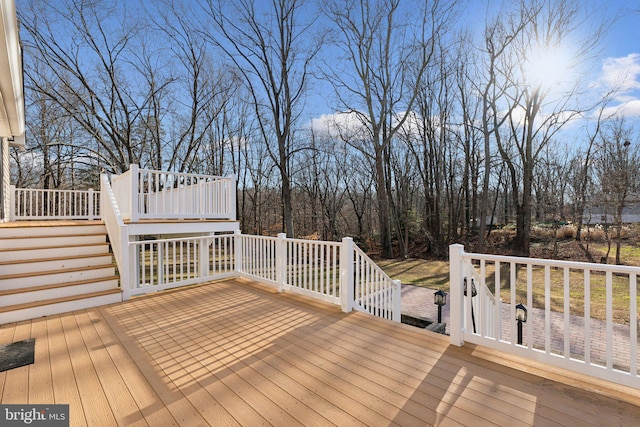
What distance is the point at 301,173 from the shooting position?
1798 cm

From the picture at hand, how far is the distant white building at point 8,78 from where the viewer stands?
2576 millimetres

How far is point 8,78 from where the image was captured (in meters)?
3.48

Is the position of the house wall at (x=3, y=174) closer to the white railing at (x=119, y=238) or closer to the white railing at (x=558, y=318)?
the white railing at (x=119, y=238)

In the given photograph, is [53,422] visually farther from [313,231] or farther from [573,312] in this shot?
[313,231]

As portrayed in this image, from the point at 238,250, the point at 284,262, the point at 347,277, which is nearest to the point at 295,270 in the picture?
the point at 284,262

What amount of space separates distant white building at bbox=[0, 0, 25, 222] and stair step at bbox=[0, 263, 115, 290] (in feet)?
8.25

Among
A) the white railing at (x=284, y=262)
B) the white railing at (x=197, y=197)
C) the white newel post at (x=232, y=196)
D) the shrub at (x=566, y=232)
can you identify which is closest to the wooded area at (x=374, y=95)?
the shrub at (x=566, y=232)

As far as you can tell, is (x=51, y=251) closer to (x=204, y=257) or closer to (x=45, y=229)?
(x=45, y=229)

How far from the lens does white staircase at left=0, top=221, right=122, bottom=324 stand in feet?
12.2

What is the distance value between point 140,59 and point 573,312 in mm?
17313

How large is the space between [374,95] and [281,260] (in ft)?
35.4

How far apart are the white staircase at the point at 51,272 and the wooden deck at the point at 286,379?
13.7 inches

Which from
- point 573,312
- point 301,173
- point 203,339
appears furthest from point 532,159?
point 203,339

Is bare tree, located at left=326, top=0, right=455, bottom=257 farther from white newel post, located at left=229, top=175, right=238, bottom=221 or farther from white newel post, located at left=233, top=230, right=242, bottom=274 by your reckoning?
white newel post, located at left=233, top=230, right=242, bottom=274
